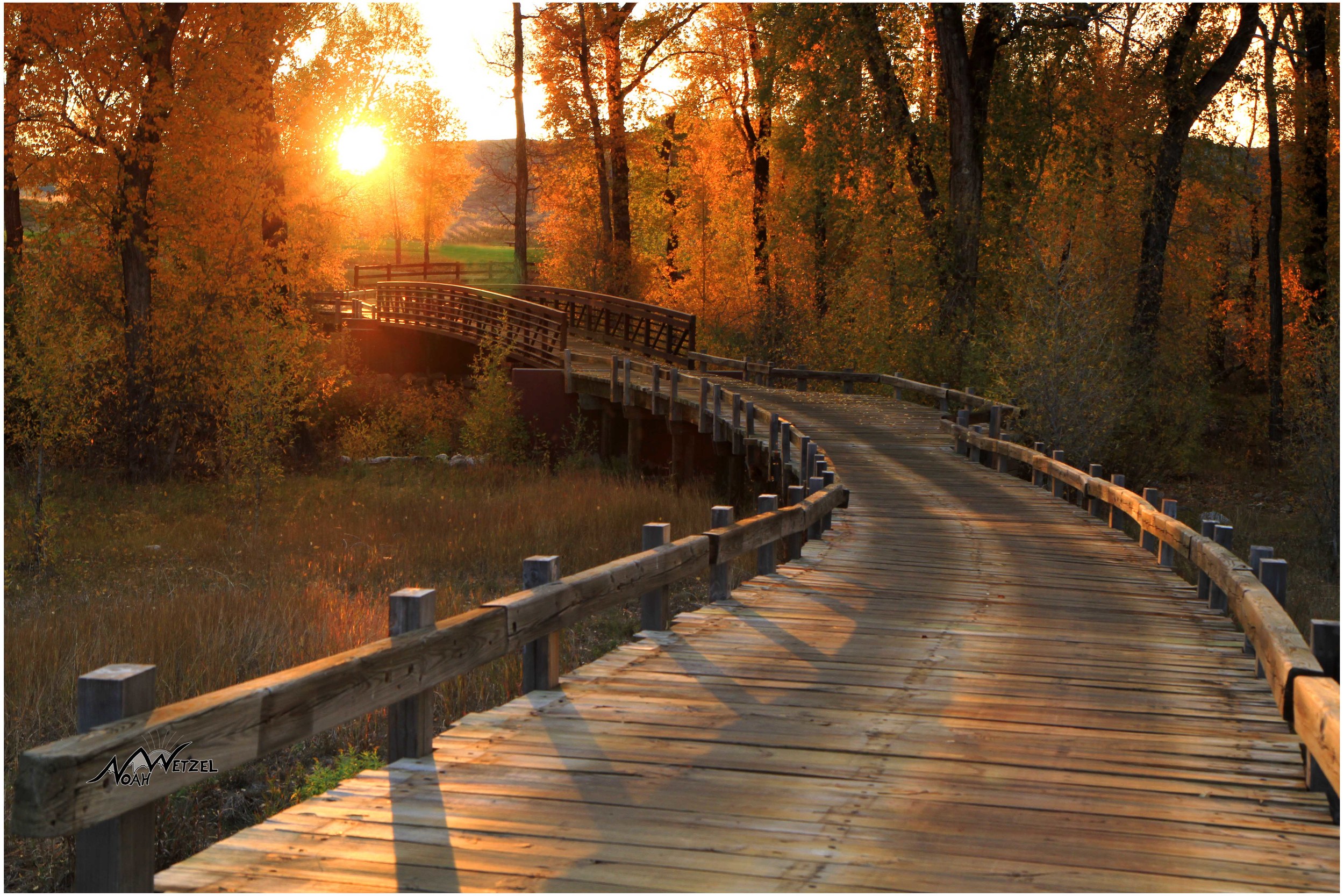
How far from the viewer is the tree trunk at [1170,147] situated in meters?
28.2

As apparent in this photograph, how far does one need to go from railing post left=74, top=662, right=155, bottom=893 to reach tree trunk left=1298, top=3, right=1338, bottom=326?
105 feet

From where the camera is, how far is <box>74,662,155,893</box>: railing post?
3.44 metres

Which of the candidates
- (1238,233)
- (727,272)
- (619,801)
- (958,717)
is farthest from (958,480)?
(1238,233)

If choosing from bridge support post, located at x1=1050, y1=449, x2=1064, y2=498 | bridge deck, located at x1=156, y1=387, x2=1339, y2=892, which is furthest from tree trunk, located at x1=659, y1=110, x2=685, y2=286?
bridge deck, located at x1=156, y1=387, x2=1339, y2=892

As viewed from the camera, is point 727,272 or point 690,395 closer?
point 690,395

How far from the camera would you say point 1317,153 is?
1307 inches

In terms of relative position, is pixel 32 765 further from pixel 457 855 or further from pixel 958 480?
pixel 958 480

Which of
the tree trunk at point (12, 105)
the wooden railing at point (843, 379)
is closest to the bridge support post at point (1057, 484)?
the wooden railing at point (843, 379)

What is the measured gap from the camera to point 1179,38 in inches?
1115

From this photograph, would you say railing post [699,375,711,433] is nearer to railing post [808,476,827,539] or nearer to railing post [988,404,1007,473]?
railing post [988,404,1007,473]

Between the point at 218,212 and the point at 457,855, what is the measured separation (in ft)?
71.6

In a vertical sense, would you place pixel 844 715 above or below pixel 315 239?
below

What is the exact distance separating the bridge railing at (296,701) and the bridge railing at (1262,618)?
3.44 meters

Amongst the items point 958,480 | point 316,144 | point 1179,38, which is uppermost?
point 1179,38
